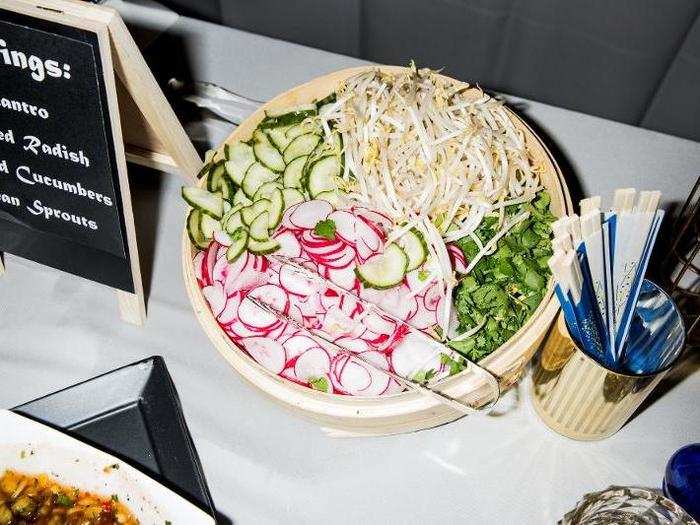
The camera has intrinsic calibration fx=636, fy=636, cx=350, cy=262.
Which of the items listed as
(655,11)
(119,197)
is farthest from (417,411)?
(655,11)

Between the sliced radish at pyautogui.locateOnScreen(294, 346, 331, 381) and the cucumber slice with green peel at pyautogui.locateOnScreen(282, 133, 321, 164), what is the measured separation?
44cm

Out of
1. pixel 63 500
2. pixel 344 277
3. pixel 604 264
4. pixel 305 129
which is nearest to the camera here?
pixel 604 264

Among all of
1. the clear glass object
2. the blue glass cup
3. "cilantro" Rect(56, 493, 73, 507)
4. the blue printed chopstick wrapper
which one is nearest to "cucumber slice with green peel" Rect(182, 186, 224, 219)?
"cilantro" Rect(56, 493, 73, 507)

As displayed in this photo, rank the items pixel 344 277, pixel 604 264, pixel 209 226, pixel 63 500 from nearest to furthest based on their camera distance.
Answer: pixel 604 264 → pixel 63 500 → pixel 344 277 → pixel 209 226

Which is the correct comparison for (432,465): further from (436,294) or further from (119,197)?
(119,197)

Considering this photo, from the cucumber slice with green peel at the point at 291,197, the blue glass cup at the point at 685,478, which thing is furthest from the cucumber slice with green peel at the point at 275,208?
Result: the blue glass cup at the point at 685,478

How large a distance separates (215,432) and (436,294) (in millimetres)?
510

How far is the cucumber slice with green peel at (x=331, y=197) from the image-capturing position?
4.28 feet

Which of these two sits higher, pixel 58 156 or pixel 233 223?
pixel 58 156

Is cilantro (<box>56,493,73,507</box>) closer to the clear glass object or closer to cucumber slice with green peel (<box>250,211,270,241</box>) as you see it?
cucumber slice with green peel (<box>250,211,270,241</box>)

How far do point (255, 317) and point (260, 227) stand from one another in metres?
0.19

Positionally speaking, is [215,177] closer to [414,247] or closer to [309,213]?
[309,213]

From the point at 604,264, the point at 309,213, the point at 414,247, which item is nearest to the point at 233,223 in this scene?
the point at 309,213

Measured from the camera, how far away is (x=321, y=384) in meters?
1.14
